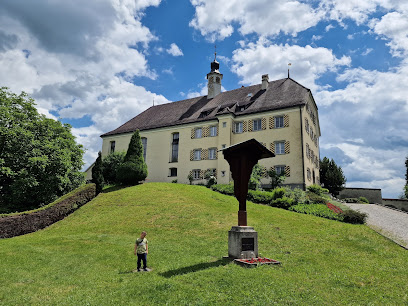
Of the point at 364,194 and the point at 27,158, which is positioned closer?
the point at 27,158

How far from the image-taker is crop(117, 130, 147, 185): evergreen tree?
29578mm

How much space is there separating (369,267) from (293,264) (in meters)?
2.48

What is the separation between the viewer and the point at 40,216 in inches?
766

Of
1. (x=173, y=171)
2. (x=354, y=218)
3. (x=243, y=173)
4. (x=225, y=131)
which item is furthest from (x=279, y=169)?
(x=243, y=173)

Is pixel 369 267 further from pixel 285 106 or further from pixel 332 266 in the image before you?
pixel 285 106

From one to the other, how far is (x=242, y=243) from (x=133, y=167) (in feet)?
71.3

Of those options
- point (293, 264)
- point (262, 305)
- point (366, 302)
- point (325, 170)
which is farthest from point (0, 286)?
point (325, 170)

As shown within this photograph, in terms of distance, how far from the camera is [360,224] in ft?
57.0

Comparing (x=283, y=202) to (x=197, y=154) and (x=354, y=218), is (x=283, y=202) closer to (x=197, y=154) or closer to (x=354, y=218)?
(x=354, y=218)

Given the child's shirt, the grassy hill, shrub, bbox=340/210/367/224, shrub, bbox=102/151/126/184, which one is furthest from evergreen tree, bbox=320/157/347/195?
the child's shirt

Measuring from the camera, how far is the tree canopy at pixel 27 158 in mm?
22922

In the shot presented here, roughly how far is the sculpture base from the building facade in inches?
613

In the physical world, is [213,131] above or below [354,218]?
above

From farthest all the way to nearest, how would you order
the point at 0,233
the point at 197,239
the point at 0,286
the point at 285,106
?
1. the point at 285,106
2. the point at 0,233
3. the point at 197,239
4. the point at 0,286
